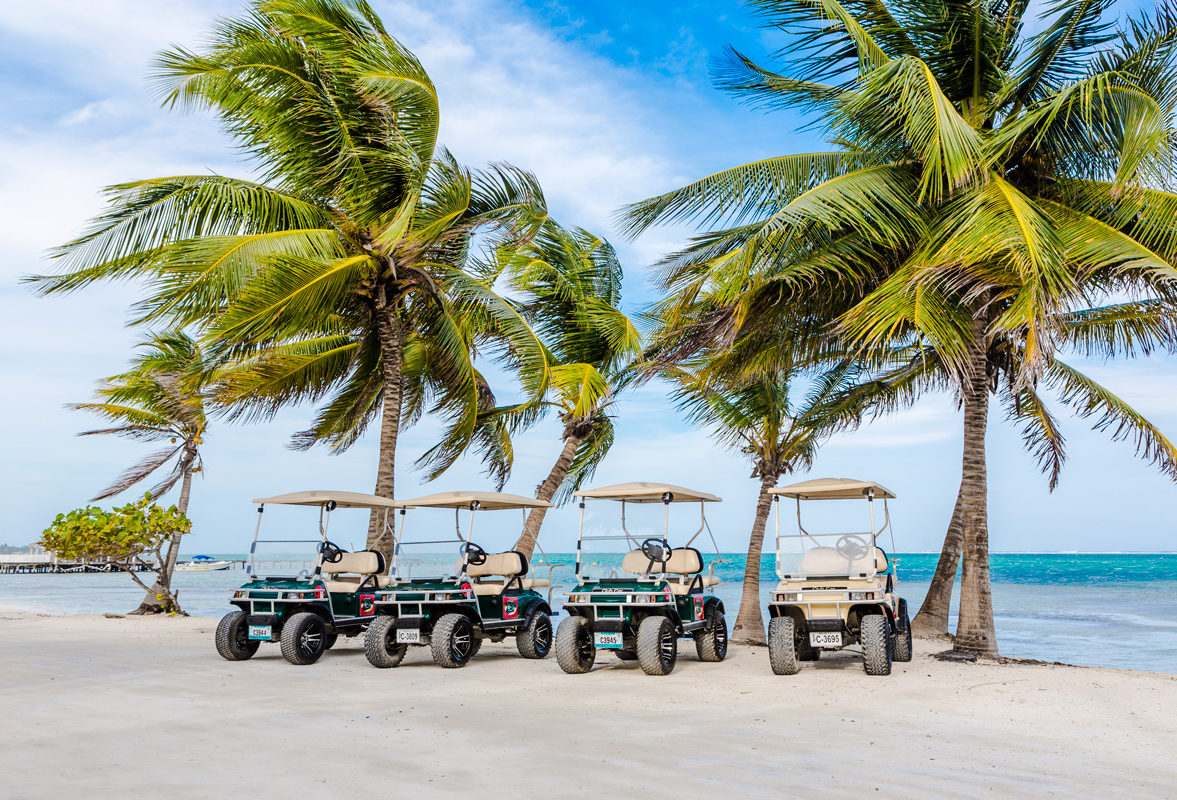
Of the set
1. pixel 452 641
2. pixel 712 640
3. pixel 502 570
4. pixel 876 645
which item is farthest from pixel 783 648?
pixel 452 641

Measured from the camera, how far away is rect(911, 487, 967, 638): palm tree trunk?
1675cm

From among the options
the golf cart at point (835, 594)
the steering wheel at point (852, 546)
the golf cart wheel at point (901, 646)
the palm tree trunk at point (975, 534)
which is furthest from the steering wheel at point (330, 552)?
the palm tree trunk at point (975, 534)

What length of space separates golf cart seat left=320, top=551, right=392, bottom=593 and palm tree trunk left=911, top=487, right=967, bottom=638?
31.5ft

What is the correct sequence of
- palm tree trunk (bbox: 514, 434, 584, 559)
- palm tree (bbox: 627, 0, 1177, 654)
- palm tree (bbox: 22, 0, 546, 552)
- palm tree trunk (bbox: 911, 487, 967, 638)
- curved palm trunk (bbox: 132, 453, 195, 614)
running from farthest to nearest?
curved palm trunk (bbox: 132, 453, 195, 614)
palm tree trunk (bbox: 514, 434, 584, 559)
palm tree trunk (bbox: 911, 487, 967, 638)
palm tree (bbox: 22, 0, 546, 552)
palm tree (bbox: 627, 0, 1177, 654)

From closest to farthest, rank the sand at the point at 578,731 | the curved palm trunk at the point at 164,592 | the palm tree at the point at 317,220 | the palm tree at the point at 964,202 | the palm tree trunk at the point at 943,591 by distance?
1. the sand at the point at 578,731
2. the palm tree at the point at 964,202
3. the palm tree at the point at 317,220
4. the palm tree trunk at the point at 943,591
5. the curved palm trunk at the point at 164,592

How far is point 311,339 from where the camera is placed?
17.9m

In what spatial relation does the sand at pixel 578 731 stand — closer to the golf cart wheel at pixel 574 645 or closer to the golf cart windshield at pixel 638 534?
the golf cart wheel at pixel 574 645

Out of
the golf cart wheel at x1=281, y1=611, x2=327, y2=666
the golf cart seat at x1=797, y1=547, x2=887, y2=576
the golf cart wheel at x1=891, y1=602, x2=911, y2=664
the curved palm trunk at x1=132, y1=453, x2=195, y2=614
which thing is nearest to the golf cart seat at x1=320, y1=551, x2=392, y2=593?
the golf cart wheel at x1=281, y1=611, x2=327, y2=666

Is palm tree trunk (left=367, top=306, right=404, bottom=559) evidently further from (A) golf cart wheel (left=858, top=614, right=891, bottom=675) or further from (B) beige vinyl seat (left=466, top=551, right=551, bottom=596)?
(A) golf cart wheel (left=858, top=614, right=891, bottom=675)

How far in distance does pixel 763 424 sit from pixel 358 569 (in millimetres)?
8113

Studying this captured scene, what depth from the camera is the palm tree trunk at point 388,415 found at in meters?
16.0

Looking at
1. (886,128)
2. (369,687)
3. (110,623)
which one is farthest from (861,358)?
(110,623)

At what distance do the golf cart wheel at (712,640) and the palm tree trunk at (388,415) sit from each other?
6022mm

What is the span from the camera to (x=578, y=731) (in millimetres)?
7219
